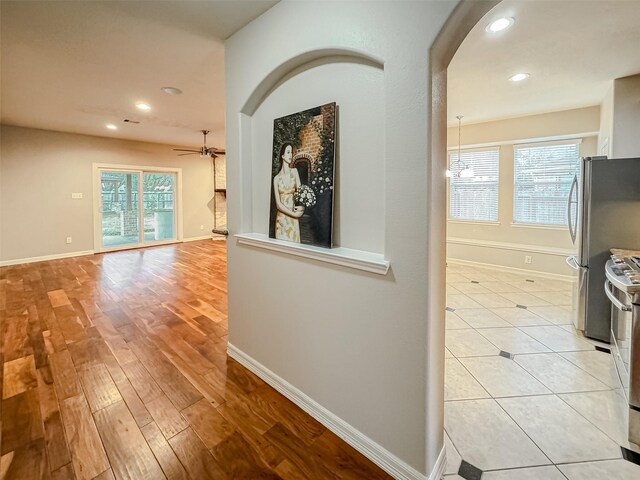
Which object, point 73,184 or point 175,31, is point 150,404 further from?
point 73,184

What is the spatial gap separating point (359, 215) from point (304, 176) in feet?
1.45

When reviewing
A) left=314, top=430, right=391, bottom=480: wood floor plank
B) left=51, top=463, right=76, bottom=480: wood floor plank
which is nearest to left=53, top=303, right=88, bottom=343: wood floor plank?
left=51, top=463, right=76, bottom=480: wood floor plank

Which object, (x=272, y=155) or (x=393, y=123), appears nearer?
(x=393, y=123)

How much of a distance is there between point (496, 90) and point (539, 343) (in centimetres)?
305

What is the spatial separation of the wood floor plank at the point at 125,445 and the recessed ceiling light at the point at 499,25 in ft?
11.9

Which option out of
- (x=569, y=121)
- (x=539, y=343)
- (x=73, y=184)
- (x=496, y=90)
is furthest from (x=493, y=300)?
(x=73, y=184)

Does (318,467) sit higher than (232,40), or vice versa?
(232,40)

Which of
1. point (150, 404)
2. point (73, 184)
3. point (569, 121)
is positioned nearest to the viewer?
point (150, 404)

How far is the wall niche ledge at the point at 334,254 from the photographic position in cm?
142

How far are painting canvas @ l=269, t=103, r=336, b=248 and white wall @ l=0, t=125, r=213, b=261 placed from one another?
6.49 metres

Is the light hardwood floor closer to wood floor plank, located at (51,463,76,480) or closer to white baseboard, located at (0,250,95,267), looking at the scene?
wood floor plank, located at (51,463,76,480)

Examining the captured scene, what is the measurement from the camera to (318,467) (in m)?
1.49

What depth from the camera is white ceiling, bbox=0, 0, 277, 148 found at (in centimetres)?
208

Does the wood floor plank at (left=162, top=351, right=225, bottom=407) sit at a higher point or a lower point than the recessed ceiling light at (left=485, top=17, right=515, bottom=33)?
lower
